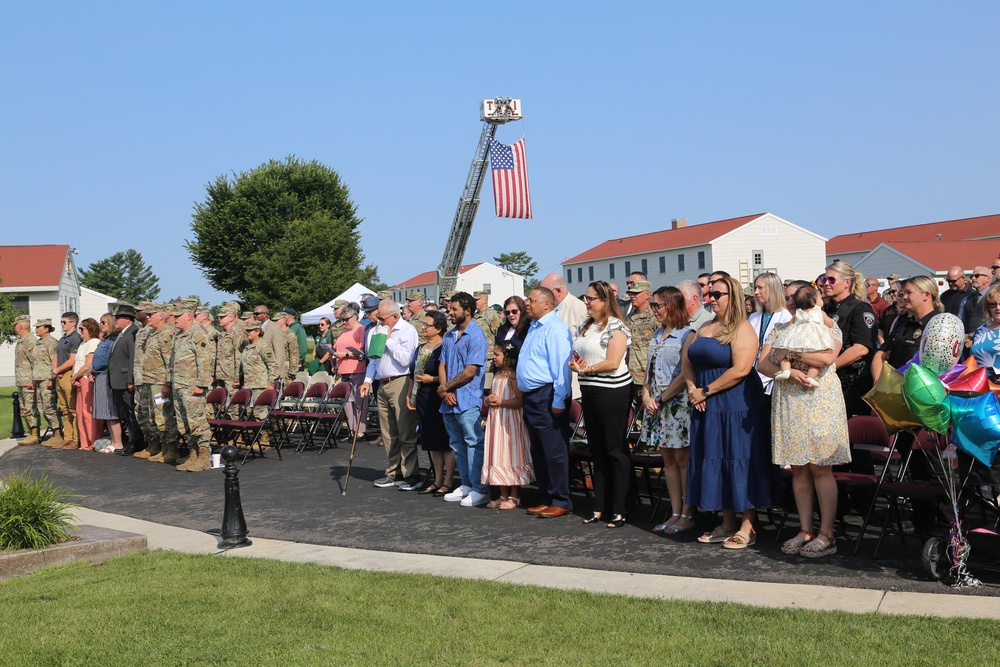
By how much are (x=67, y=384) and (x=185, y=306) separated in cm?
449

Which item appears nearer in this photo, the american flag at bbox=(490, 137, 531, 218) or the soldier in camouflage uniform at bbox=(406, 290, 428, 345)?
the soldier in camouflage uniform at bbox=(406, 290, 428, 345)

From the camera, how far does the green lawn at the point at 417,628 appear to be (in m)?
4.62

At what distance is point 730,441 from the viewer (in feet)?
22.5

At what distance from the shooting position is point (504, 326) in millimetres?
9172

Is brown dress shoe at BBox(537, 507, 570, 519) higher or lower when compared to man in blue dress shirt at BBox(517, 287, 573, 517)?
lower

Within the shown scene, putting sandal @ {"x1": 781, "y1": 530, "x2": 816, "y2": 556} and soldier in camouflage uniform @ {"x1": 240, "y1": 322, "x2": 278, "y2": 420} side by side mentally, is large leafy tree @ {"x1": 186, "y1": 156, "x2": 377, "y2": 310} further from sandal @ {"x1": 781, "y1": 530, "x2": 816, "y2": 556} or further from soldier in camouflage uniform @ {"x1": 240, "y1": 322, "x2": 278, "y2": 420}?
sandal @ {"x1": 781, "y1": 530, "x2": 816, "y2": 556}

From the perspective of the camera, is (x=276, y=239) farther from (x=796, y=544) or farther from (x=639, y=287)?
(x=796, y=544)

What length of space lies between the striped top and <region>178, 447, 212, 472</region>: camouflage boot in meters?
6.32

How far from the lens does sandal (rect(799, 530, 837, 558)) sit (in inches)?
253

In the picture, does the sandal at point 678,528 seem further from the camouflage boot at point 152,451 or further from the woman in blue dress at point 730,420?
the camouflage boot at point 152,451

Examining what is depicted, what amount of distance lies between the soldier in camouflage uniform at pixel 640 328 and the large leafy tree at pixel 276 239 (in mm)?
44279

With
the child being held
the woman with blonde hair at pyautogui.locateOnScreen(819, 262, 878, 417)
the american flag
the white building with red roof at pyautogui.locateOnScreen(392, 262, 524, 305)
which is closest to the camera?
the child being held

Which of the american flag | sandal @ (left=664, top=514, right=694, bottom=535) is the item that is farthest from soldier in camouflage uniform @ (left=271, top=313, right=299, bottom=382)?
the american flag

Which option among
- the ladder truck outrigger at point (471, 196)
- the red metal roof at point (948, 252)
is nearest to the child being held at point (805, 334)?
the ladder truck outrigger at point (471, 196)
